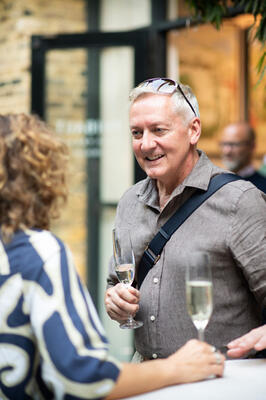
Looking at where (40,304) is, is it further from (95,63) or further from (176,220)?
(95,63)

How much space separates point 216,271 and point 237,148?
10.6ft

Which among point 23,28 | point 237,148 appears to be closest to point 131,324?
point 237,148

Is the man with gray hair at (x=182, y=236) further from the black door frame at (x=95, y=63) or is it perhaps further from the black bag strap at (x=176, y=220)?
the black door frame at (x=95, y=63)

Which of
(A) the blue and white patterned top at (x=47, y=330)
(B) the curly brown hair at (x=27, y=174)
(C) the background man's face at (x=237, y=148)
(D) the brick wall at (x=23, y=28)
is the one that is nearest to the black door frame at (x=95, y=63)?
(D) the brick wall at (x=23, y=28)

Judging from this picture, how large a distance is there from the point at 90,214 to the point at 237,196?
3376 mm

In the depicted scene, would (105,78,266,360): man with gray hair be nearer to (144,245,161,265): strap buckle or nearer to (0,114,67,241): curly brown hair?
(144,245,161,265): strap buckle

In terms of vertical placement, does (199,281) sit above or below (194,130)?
below

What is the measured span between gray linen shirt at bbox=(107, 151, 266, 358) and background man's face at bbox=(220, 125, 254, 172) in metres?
2.97

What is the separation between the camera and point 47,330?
145 centimetres

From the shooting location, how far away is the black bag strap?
2.24 metres

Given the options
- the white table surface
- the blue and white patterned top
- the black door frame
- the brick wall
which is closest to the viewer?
the blue and white patterned top

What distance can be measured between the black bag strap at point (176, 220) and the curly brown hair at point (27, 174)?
0.68 metres

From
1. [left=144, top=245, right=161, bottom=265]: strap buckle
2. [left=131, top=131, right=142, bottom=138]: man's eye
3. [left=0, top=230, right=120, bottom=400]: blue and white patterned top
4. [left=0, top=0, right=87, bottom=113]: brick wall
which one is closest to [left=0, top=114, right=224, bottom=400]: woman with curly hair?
[left=0, top=230, right=120, bottom=400]: blue and white patterned top

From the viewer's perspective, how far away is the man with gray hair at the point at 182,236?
2129 millimetres
